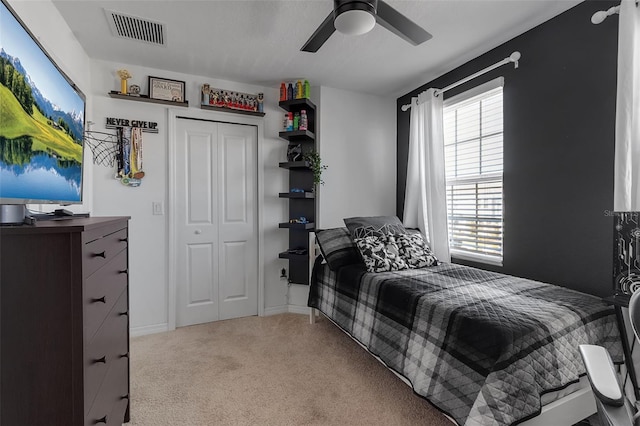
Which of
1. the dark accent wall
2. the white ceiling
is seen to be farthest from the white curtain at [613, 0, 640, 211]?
the white ceiling

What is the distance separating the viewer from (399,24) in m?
1.68

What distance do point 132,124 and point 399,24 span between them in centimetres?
239

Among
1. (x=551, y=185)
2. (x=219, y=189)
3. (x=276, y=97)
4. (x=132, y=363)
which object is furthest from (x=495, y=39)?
(x=132, y=363)

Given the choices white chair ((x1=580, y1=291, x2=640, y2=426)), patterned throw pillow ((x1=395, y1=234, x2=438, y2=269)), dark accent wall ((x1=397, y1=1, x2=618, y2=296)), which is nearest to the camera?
white chair ((x1=580, y1=291, x2=640, y2=426))

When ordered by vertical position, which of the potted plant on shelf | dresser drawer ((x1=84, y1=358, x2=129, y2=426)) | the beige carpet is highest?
the potted plant on shelf

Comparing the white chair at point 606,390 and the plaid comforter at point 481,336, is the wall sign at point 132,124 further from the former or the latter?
the white chair at point 606,390

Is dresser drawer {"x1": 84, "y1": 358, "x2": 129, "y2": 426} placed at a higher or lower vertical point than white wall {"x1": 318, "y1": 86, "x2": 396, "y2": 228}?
lower

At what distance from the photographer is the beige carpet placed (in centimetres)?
164

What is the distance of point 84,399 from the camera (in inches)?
32.4

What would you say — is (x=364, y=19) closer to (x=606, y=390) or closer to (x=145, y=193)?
(x=606, y=390)

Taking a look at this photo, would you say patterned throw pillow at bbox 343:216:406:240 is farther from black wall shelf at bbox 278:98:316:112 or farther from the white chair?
the white chair

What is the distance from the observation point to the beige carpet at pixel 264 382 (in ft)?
5.40

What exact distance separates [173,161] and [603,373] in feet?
10.2

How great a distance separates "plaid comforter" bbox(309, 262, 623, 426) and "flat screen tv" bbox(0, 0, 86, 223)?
5.67 feet
